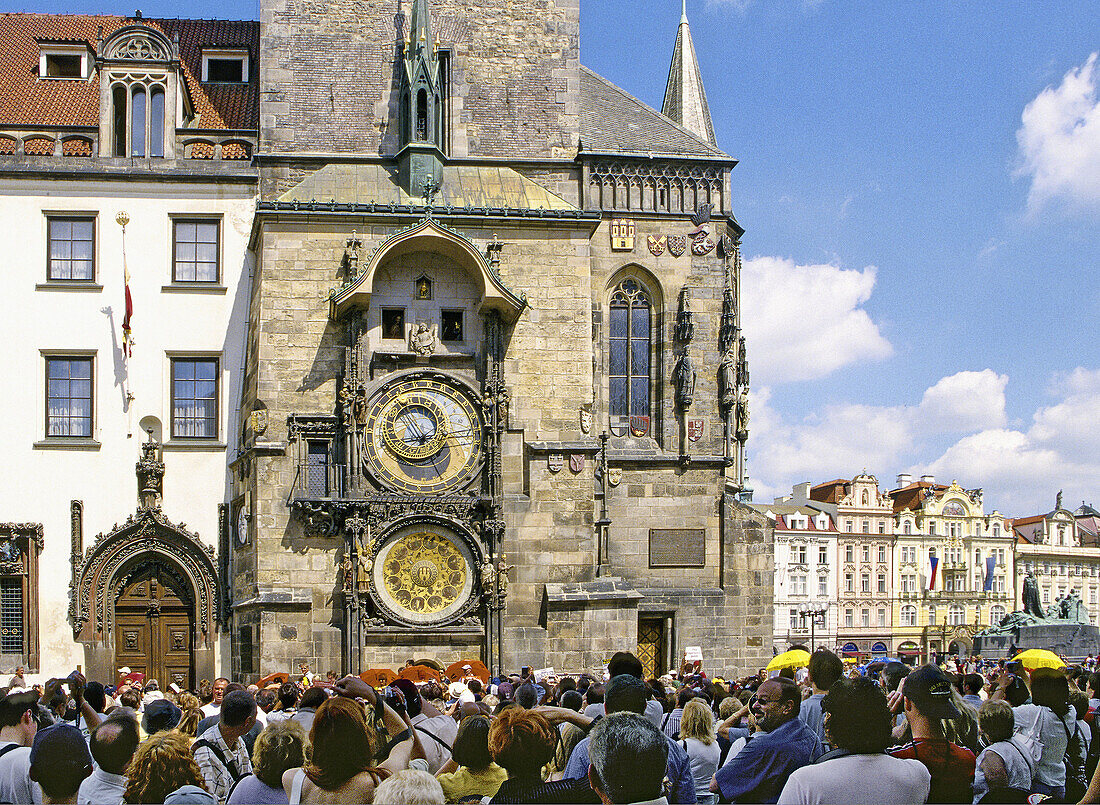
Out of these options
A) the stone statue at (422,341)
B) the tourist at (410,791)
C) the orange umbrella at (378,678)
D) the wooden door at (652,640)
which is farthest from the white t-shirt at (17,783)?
the wooden door at (652,640)

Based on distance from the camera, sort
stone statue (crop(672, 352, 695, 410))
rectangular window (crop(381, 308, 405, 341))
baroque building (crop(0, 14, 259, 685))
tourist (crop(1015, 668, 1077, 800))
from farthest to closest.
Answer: stone statue (crop(672, 352, 695, 410)) → baroque building (crop(0, 14, 259, 685)) → rectangular window (crop(381, 308, 405, 341)) → tourist (crop(1015, 668, 1077, 800))

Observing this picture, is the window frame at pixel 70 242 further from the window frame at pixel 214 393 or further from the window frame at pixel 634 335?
the window frame at pixel 634 335

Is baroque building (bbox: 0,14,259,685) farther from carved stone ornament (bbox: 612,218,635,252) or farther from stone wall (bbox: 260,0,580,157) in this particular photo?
carved stone ornament (bbox: 612,218,635,252)

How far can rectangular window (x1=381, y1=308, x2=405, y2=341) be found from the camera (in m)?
26.4

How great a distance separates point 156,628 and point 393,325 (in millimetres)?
8092

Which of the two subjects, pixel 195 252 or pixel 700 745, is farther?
pixel 195 252

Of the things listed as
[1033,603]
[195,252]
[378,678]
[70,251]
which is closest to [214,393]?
[195,252]

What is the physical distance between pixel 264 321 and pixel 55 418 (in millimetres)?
5269

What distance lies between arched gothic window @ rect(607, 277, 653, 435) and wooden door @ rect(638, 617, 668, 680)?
181 inches

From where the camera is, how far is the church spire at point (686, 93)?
3291 centimetres

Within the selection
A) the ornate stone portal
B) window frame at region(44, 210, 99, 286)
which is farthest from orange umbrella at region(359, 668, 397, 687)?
window frame at region(44, 210, 99, 286)

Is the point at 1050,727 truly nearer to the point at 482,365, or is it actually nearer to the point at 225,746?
the point at 225,746

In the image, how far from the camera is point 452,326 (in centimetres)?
2667

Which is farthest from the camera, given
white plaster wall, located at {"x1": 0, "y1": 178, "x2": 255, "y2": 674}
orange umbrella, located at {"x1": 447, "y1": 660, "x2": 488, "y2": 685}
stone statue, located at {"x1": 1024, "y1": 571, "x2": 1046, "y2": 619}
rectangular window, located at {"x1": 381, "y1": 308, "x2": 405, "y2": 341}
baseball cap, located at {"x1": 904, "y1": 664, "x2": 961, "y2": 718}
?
stone statue, located at {"x1": 1024, "y1": 571, "x2": 1046, "y2": 619}
